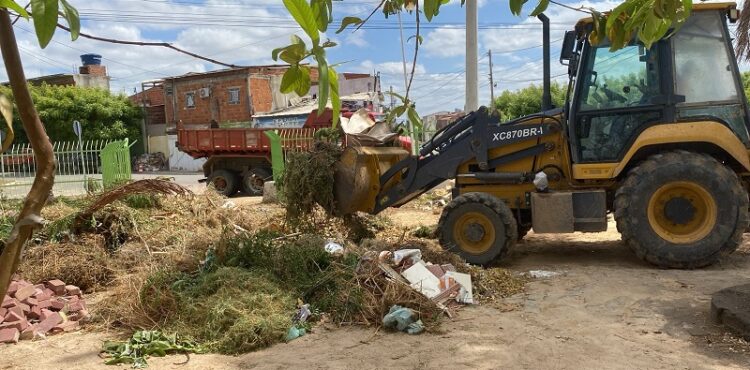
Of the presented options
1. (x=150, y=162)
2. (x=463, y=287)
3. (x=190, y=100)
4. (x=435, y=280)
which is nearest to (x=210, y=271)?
(x=435, y=280)

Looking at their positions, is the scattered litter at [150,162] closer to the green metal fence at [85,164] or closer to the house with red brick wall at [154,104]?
the house with red brick wall at [154,104]

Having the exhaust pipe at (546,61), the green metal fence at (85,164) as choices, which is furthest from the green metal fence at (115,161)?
the exhaust pipe at (546,61)

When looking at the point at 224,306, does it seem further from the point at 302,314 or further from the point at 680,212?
the point at 680,212

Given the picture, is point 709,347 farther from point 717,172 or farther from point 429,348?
point 717,172

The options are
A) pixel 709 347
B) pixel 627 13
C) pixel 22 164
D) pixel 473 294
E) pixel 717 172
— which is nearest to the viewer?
pixel 627 13

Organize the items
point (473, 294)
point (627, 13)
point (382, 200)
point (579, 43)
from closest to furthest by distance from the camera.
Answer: point (627, 13), point (473, 294), point (579, 43), point (382, 200)

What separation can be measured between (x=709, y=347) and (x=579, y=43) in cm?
371

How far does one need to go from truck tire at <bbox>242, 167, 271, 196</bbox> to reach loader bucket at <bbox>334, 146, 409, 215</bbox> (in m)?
8.85

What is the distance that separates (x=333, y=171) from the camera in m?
6.70

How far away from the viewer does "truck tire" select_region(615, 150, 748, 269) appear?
5.58 m

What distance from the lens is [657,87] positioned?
5859 mm

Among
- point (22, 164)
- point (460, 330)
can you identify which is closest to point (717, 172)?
point (460, 330)

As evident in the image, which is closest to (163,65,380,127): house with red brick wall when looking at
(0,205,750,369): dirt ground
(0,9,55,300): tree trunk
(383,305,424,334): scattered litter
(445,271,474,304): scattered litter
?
(445,271,474,304): scattered litter

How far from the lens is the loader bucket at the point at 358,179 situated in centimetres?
667
